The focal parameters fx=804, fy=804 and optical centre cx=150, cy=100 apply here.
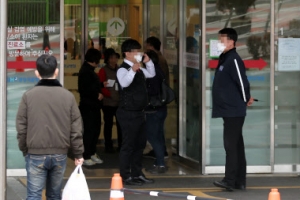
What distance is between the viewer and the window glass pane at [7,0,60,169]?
1059 cm

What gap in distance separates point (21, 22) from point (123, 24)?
4336 mm

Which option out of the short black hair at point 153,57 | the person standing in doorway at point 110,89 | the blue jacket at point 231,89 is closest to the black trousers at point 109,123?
the person standing in doorway at point 110,89

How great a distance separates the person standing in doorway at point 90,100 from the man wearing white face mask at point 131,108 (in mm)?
1844

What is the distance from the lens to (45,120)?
6.88 meters

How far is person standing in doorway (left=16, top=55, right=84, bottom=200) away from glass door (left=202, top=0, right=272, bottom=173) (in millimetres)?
4394

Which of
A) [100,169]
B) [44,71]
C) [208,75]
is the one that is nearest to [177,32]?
[208,75]

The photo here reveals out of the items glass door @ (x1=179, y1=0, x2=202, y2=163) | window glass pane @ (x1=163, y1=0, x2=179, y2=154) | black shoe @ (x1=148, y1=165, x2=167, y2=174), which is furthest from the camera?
window glass pane @ (x1=163, y1=0, x2=179, y2=154)

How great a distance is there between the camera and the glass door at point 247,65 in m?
11.1

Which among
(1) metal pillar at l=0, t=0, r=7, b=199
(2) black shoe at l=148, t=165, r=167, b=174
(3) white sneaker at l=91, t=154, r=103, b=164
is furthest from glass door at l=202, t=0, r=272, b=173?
(1) metal pillar at l=0, t=0, r=7, b=199

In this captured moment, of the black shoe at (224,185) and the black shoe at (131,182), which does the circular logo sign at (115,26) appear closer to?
the black shoe at (131,182)

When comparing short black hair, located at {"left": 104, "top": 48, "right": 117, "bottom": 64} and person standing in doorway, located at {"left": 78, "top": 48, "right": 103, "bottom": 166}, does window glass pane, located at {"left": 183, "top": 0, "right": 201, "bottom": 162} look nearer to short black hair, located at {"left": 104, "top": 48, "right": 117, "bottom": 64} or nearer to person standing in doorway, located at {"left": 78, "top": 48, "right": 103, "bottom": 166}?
person standing in doorway, located at {"left": 78, "top": 48, "right": 103, "bottom": 166}

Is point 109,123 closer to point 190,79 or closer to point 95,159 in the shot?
point 95,159

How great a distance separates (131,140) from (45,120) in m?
3.19

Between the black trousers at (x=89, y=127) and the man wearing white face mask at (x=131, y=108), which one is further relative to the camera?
the black trousers at (x=89, y=127)
